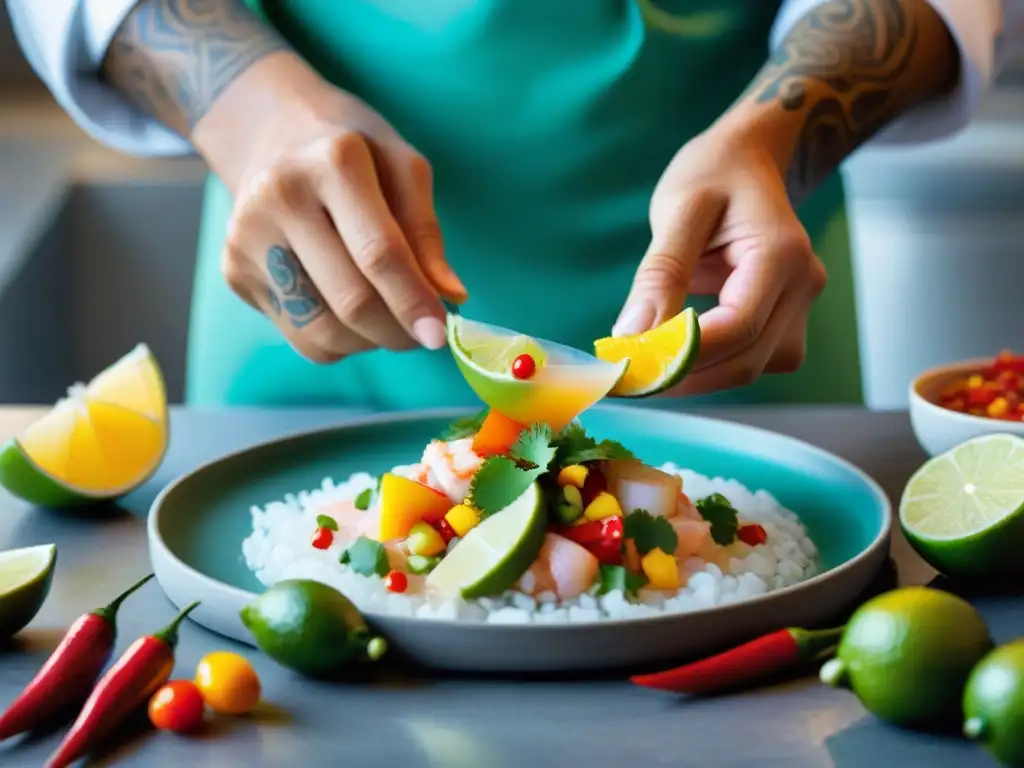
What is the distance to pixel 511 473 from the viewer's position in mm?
1173

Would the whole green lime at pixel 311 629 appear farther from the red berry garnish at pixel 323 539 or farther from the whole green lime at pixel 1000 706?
the whole green lime at pixel 1000 706

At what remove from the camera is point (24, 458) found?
4.73 feet

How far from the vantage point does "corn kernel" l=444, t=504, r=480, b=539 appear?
1.18 meters

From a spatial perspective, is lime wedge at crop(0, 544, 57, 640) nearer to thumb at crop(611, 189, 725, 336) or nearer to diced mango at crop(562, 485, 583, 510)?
diced mango at crop(562, 485, 583, 510)

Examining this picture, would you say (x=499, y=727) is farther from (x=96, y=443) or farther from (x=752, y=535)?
(x=96, y=443)

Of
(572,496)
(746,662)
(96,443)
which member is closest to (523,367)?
(572,496)

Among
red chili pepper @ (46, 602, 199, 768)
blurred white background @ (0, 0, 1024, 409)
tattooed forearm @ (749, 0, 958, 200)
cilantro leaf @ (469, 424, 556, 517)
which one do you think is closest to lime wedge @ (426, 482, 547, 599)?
cilantro leaf @ (469, 424, 556, 517)

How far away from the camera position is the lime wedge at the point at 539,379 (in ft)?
4.02

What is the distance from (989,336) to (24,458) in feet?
9.34

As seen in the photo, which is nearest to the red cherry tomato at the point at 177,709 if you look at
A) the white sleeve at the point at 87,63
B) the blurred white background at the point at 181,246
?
the white sleeve at the point at 87,63

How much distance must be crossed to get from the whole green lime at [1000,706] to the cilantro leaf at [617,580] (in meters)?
0.31

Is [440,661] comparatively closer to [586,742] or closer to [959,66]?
[586,742]

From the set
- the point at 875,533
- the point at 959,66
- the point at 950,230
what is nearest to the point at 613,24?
the point at 959,66

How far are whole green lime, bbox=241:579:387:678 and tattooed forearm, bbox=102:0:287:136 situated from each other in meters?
0.93
